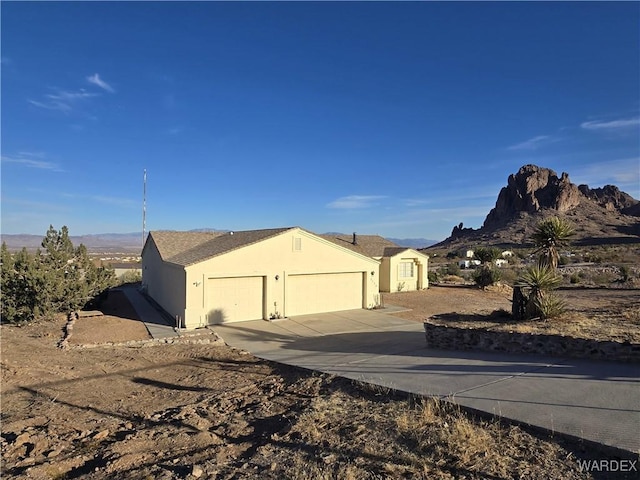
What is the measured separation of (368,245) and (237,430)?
2559cm

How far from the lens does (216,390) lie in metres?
9.79

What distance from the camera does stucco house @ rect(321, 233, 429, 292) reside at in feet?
96.2

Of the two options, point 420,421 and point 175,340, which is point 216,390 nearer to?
point 420,421

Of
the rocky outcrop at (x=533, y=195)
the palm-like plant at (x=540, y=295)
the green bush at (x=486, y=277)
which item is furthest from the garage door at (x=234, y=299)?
the rocky outcrop at (x=533, y=195)

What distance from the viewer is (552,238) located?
16.1 metres

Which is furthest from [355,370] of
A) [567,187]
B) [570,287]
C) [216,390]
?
[567,187]

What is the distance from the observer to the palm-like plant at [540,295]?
12.6m

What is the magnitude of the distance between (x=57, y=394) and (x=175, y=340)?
553 cm

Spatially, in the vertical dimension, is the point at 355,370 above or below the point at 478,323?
below

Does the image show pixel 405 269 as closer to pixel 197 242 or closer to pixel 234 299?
pixel 197 242

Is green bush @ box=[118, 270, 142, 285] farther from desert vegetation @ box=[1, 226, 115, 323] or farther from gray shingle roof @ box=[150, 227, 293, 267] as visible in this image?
desert vegetation @ box=[1, 226, 115, 323]

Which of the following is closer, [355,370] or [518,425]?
[518,425]

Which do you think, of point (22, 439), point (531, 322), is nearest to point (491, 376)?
point (531, 322)

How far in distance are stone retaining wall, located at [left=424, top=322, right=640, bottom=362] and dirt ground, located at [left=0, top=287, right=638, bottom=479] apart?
4234 mm
